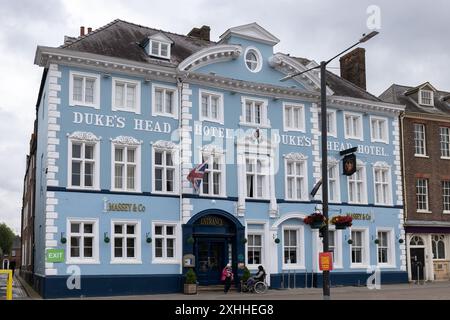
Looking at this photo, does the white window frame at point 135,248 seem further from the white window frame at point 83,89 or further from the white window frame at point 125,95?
the white window frame at point 83,89

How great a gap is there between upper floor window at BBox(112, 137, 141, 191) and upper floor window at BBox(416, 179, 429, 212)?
1849 cm

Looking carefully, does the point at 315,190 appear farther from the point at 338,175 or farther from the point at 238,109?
the point at 238,109

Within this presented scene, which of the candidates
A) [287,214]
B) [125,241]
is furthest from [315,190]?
[125,241]

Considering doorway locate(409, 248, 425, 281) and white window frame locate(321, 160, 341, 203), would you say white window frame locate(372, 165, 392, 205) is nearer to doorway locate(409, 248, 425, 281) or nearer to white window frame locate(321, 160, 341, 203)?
white window frame locate(321, 160, 341, 203)

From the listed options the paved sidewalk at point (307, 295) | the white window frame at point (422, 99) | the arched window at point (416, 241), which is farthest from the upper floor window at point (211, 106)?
the white window frame at point (422, 99)

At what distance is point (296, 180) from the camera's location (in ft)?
107

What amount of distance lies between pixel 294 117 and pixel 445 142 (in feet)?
39.5

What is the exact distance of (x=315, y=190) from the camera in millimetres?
31406

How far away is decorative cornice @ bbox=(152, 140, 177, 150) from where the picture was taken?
2862cm

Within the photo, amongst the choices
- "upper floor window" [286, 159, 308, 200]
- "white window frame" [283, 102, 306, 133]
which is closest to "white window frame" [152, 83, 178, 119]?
"white window frame" [283, 102, 306, 133]

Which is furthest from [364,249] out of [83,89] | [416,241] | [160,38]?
[83,89]

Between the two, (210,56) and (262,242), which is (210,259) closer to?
(262,242)

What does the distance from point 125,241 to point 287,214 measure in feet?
29.5

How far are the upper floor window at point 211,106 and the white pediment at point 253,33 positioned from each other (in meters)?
Result: 3.44
